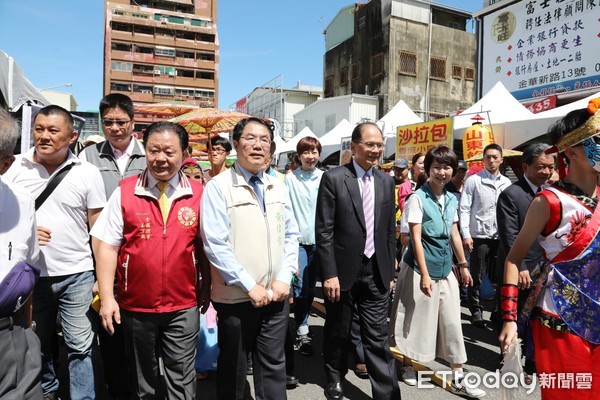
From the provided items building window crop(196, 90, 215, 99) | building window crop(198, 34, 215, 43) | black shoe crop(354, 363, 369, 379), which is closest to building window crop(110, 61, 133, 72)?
building window crop(196, 90, 215, 99)

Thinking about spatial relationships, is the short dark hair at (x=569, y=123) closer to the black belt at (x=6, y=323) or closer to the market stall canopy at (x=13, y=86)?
the black belt at (x=6, y=323)

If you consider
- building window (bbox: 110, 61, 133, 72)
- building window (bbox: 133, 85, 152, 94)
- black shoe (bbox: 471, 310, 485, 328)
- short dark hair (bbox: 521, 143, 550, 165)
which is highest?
building window (bbox: 110, 61, 133, 72)

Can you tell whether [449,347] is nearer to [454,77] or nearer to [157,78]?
[454,77]

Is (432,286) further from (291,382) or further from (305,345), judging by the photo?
(305,345)

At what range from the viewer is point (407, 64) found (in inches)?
973

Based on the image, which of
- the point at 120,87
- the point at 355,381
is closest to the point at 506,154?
the point at 355,381

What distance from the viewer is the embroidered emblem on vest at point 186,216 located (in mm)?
2406

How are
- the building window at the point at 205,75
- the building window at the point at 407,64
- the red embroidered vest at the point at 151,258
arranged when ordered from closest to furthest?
the red embroidered vest at the point at 151,258 → the building window at the point at 407,64 → the building window at the point at 205,75

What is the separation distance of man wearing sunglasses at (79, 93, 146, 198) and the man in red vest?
769mm

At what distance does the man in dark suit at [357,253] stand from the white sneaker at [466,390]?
0.71 metres

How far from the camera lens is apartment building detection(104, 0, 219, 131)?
5009 cm

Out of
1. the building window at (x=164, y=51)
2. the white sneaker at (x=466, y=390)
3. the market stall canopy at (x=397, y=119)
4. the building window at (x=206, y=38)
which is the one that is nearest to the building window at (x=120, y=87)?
the building window at (x=164, y=51)

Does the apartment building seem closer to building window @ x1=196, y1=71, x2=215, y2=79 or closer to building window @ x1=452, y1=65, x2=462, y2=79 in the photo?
building window @ x1=196, y1=71, x2=215, y2=79

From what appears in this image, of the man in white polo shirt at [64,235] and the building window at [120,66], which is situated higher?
the building window at [120,66]
